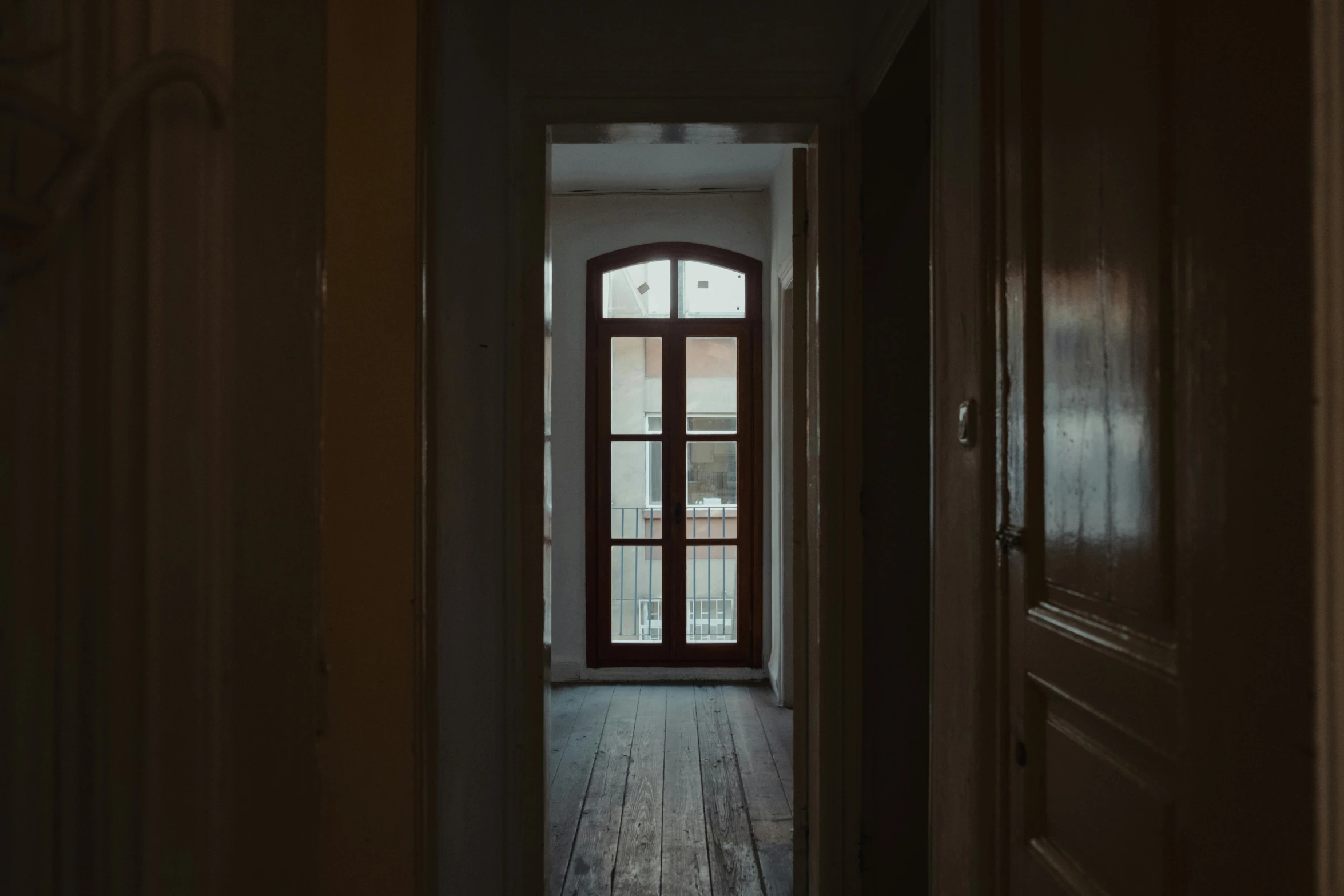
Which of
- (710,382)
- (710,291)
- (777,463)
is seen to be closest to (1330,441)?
(777,463)

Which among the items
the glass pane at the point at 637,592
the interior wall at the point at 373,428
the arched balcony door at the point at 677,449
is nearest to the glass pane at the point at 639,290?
the arched balcony door at the point at 677,449

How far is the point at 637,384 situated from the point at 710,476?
719 millimetres

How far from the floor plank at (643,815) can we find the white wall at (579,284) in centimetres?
85

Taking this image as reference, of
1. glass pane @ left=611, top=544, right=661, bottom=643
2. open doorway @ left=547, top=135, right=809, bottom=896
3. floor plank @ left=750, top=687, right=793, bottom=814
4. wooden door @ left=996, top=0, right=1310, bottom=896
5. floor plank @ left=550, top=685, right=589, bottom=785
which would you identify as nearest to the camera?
wooden door @ left=996, top=0, right=1310, bottom=896

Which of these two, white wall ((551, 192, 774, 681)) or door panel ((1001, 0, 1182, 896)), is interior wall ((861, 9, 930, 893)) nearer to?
door panel ((1001, 0, 1182, 896))

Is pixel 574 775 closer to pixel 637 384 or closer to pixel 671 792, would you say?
pixel 671 792

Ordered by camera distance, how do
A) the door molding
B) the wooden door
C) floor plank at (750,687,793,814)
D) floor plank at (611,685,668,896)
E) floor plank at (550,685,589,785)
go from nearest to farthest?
the door molding
the wooden door
floor plank at (611,685,668,896)
floor plank at (750,687,793,814)
floor plank at (550,685,589,785)

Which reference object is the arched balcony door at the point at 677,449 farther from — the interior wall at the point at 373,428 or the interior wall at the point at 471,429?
the interior wall at the point at 373,428

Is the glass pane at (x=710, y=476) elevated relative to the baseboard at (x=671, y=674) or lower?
elevated

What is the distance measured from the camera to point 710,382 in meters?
4.79

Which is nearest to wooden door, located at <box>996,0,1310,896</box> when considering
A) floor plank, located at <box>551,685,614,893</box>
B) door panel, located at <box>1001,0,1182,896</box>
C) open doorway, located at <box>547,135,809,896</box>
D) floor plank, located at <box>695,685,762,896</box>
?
door panel, located at <box>1001,0,1182,896</box>

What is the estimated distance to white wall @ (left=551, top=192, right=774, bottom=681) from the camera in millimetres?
4668

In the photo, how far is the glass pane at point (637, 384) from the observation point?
4773mm

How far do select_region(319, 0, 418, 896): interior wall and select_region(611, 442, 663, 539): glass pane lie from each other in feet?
11.5
